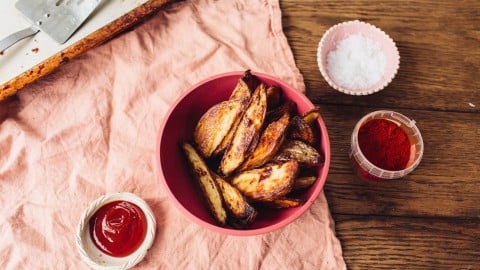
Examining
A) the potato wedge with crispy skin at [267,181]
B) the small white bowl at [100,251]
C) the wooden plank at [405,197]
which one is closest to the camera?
the potato wedge with crispy skin at [267,181]

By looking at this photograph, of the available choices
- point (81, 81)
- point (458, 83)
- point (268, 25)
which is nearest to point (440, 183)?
point (458, 83)

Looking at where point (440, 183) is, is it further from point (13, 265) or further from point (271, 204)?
point (13, 265)

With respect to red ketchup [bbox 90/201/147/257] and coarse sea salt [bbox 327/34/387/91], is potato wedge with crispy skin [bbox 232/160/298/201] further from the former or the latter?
coarse sea salt [bbox 327/34/387/91]

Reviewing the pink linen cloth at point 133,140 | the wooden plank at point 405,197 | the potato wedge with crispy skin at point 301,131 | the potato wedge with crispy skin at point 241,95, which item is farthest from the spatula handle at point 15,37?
the wooden plank at point 405,197

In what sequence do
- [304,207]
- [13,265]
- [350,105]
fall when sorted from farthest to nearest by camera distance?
[350,105]
[13,265]
[304,207]

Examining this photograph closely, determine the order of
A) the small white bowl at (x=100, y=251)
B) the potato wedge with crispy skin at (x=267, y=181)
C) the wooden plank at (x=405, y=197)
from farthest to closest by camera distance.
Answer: the wooden plank at (x=405, y=197), the small white bowl at (x=100, y=251), the potato wedge with crispy skin at (x=267, y=181)

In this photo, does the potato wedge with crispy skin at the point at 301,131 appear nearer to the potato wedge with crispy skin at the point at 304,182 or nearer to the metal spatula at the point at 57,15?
the potato wedge with crispy skin at the point at 304,182
